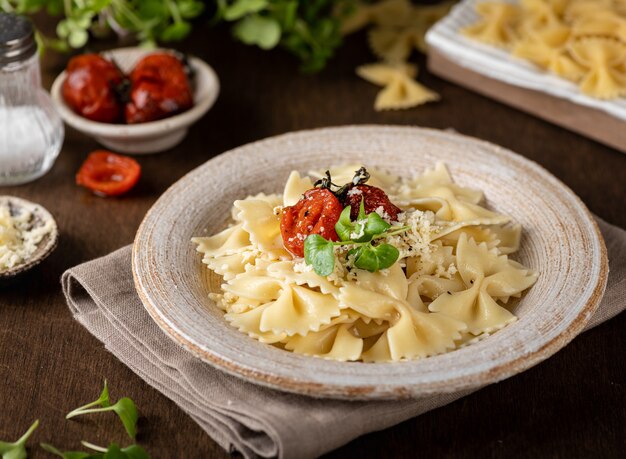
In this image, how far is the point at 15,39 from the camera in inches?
166

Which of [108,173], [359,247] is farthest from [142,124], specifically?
[359,247]

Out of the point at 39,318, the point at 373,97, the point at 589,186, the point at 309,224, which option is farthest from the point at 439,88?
the point at 39,318

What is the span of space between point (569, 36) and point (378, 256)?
8.43 feet

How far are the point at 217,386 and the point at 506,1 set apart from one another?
142 inches

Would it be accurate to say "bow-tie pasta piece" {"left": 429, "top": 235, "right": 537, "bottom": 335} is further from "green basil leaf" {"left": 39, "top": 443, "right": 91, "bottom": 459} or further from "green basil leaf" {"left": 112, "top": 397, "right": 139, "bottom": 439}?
"green basil leaf" {"left": 39, "top": 443, "right": 91, "bottom": 459}

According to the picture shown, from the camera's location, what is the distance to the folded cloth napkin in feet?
9.55

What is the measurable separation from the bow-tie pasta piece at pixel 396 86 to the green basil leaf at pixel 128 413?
280 cm

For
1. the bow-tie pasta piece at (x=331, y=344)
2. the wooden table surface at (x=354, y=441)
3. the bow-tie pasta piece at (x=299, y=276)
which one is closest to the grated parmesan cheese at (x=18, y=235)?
the wooden table surface at (x=354, y=441)

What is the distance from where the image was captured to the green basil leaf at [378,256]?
3.15 m

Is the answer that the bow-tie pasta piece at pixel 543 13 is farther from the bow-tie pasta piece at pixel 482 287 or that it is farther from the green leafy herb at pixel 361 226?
the green leafy herb at pixel 361 226

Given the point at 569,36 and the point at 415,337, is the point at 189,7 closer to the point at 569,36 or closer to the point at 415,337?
the point at 569,36

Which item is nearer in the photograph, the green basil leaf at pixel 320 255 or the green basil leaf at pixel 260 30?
the green basil leaf at pixel 320 255

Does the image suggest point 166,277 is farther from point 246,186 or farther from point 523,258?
point 523,258

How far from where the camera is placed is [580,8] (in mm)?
5066
